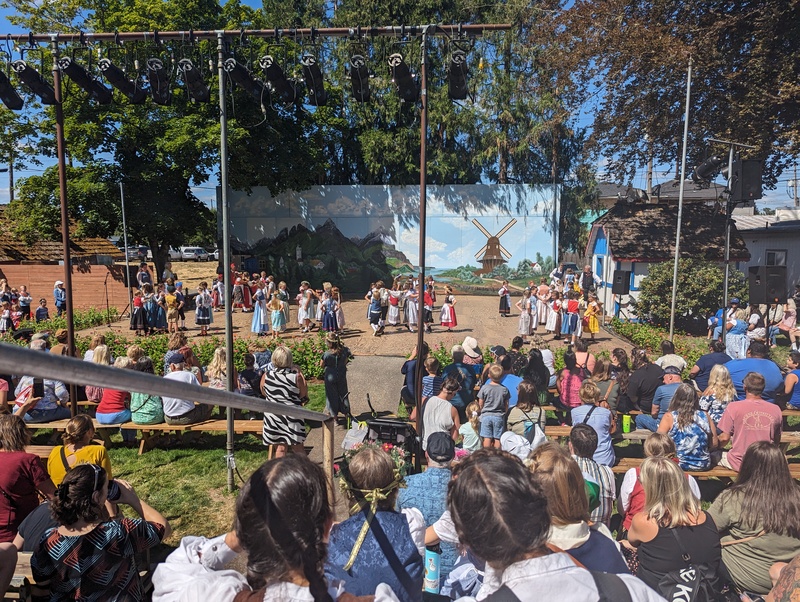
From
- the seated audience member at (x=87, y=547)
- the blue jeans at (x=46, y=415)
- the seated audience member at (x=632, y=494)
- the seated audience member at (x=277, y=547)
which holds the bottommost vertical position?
the blue jeans at (x=46, y=415)

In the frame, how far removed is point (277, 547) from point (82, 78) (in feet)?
24.5

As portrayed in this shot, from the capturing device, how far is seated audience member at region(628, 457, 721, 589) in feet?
9.13

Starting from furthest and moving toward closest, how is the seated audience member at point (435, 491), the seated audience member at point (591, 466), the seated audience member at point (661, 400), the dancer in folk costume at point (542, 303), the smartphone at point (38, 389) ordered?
the dancer in folk costume at point (542, 303) → the smartphone at point (38, 389) → the seated audience member at point (661, 400) → the seated audience member at point (591, 466) → the seated audience member at point (435, 491)

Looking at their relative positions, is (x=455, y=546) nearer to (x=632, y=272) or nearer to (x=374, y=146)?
(x=632, y=272)

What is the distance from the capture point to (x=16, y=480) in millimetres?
3262

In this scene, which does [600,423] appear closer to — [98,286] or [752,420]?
[752,420]

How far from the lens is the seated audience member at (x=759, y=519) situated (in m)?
2.96

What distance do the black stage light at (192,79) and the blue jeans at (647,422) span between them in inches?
277

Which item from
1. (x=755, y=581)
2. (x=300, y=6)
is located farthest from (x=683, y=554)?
(x=300, y=6)

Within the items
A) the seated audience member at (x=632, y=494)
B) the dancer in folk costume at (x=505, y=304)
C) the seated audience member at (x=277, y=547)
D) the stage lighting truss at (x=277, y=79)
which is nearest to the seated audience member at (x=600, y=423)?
the seated audience member at (x=632, y=494)

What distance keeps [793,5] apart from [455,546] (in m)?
19.1

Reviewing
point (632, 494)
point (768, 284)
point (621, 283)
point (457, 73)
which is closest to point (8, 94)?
point (457, 73)

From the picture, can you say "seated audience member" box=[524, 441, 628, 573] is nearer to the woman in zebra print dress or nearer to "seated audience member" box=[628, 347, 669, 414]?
the woman in zebra print dress

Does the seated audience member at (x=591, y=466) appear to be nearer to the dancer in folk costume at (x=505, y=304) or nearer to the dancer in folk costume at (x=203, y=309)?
the dancer in folk costume at (x=203, y=309)
